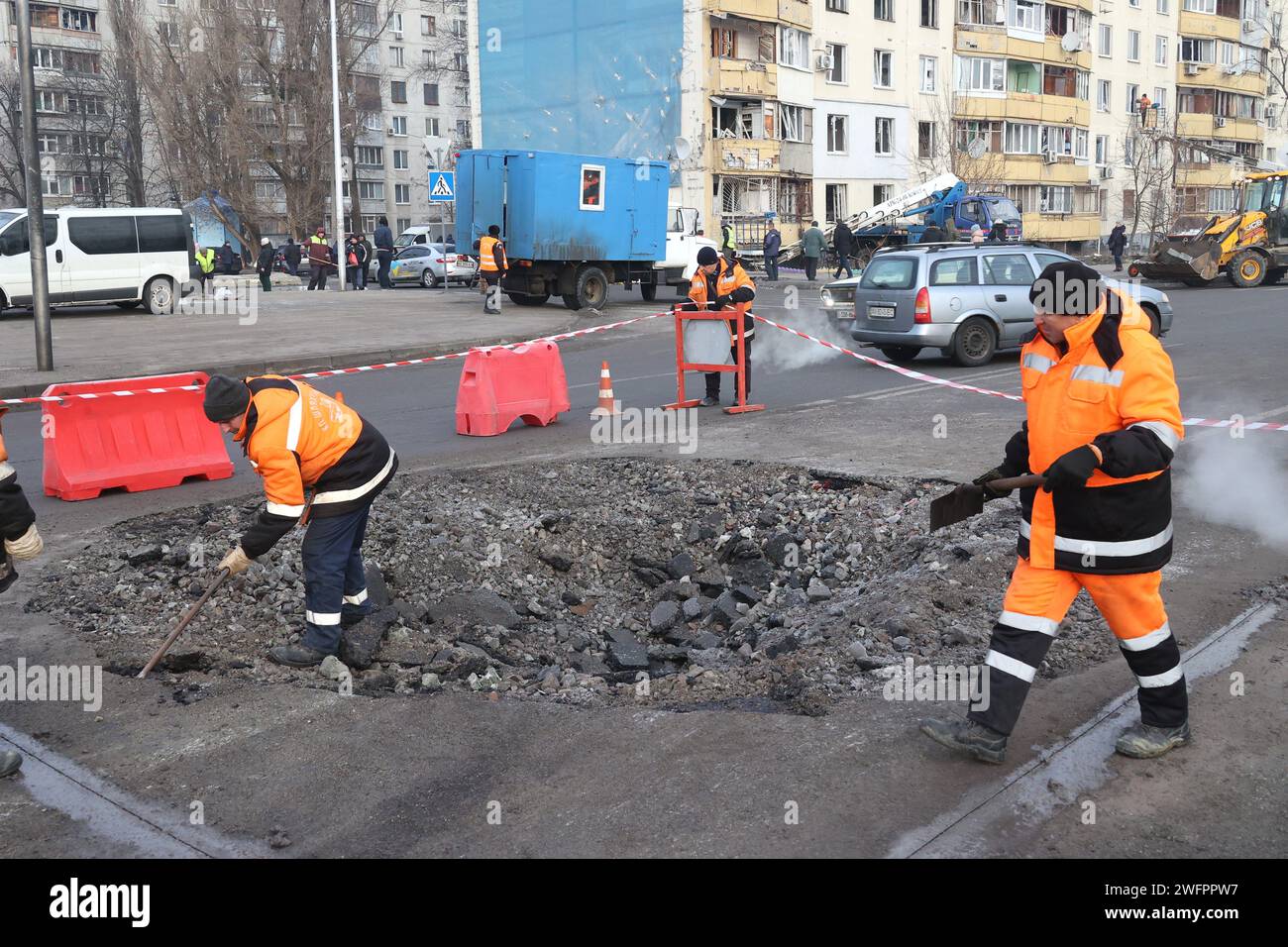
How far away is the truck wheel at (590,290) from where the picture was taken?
2703 centimetres

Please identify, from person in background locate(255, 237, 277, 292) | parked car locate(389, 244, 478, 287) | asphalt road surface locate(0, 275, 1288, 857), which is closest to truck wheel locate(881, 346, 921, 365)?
asphalt road surface locate(0, 275, 1288, 857)

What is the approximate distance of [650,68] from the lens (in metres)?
44.5

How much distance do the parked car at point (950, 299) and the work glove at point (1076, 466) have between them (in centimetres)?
1228

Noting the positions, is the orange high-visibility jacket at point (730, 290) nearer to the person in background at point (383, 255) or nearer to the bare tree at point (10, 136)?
the person in background at point (383, 255)

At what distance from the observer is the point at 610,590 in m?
8.32

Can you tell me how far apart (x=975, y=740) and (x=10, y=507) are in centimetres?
381

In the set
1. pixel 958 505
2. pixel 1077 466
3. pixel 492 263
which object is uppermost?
pixel 492 263

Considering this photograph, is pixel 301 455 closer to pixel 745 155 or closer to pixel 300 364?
pixel 300 364

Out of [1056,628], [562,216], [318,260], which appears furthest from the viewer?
[318,260]

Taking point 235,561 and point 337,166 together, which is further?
point 337,166

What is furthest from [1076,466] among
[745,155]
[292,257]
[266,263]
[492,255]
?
[292,257]

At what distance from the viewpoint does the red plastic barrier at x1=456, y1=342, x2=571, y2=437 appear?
40.0 ft

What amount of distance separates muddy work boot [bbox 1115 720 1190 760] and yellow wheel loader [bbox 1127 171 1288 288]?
101 feet

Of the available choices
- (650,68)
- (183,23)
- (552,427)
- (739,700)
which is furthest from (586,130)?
(739,700)
